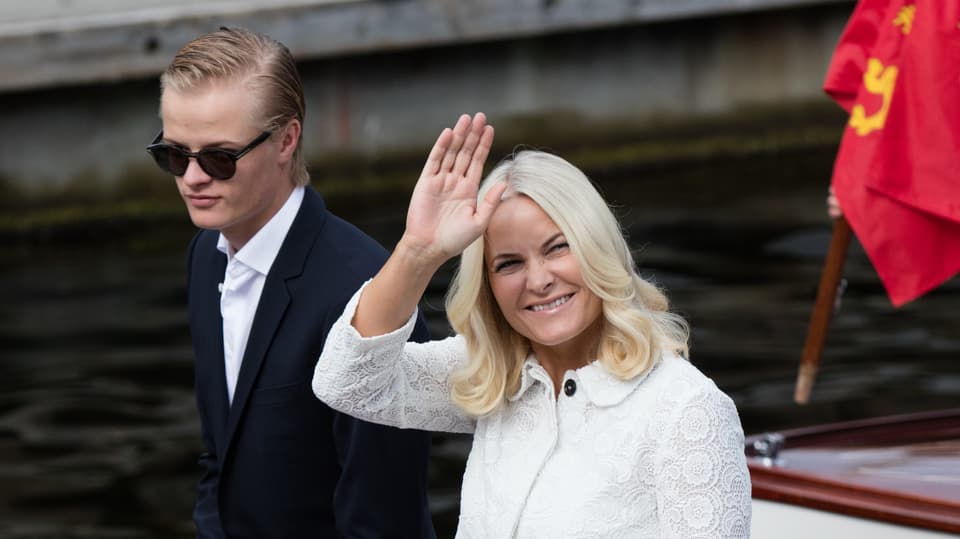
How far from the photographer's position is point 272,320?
3037 mm

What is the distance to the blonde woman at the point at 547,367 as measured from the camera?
2549 millimetres

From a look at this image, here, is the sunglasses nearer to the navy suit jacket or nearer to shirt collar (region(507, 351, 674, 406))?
the navy suit jacket

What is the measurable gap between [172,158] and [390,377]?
1.91 feet

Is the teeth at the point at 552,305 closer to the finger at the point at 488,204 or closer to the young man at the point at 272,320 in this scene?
the finger at the point at 488,204

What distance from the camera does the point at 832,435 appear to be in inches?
202

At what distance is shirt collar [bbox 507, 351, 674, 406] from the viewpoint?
8.65 ft

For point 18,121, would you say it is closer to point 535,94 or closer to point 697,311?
point 535,94

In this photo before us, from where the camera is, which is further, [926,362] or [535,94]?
[535,94]

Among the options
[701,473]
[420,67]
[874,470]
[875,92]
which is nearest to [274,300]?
[701,473]

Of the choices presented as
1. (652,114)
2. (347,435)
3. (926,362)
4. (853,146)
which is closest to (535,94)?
(652,114)

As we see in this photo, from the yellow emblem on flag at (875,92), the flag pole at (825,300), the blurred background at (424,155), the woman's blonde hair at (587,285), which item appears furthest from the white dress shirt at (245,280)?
the blurred background at (424,155)

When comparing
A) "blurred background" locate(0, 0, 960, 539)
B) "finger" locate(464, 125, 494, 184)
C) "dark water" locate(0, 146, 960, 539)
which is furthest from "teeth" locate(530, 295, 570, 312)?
"blurred background" locate(0, 0, 960, 539)

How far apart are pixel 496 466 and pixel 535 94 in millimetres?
10683

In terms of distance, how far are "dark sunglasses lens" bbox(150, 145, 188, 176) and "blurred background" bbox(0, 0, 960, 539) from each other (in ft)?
16.9
